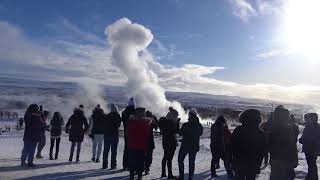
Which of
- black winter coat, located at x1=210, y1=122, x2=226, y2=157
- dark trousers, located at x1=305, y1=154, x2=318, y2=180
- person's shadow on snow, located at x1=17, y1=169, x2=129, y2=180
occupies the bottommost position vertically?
person's shadow on snow, located at x1=17, y1=169, x2=129, y2=180

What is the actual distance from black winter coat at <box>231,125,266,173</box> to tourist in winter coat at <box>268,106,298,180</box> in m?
0.62

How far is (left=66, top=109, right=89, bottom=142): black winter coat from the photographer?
14.5 m

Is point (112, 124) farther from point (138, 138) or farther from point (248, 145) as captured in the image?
point (248, 145)

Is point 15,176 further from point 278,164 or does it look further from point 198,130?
point 278,164

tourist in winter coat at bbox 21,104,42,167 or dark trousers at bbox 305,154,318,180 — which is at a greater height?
tourist in winter coat at bbox 21,104,42,167

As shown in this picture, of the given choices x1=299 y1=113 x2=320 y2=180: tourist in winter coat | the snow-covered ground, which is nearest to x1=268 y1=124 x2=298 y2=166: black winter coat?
x1=299 y1=113 x2=320 y2=180: tourist in winter coat

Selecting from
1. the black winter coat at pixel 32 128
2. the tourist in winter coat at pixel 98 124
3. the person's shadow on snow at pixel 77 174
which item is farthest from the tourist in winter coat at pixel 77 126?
the person's shadow on snow at pixel 77 174

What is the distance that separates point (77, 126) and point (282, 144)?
26.2 ft

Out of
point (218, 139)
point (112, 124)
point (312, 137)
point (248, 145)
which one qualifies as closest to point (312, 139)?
point (312, 137)

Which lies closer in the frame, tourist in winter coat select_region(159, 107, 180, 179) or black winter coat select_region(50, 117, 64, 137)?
tourist in winter coat select_region(159, 107, 180, 179)

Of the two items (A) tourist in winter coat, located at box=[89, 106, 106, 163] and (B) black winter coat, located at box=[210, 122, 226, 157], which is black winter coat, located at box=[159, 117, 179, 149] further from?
(A) tourist in winter coat, located at box=[89, 106, 106, 163]

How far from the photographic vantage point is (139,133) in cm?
1081

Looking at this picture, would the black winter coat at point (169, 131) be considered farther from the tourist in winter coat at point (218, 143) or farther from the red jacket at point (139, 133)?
the tourist in winter coat at point (218, 143)

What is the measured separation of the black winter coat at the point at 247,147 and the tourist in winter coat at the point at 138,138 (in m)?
3.34
